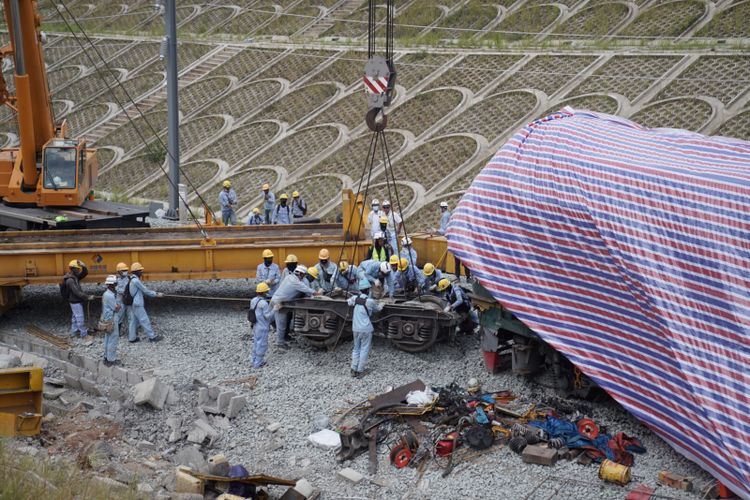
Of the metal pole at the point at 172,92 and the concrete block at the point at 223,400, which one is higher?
the metal pole at the point at 172,92

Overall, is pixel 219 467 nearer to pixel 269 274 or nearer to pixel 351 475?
pixel 351 475

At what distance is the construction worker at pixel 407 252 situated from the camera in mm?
15578

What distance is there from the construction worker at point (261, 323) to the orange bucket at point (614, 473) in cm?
534

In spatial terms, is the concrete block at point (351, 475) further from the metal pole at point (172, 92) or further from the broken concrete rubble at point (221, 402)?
the metal pole at point (172, 92)

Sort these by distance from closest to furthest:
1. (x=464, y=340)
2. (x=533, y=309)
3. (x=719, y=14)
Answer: (x=533, y=309) < (x=464, y=340) < (x=719, y=14)

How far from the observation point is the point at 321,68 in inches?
1201

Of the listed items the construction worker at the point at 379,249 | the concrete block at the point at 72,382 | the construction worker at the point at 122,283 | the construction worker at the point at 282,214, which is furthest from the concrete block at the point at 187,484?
the construction worker at the point at 282,214

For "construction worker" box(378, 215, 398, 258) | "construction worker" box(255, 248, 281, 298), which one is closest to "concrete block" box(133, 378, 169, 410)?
"construction worker" box(255, 248, 281, 298)

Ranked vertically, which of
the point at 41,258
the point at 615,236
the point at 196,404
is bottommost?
the point at 196,404

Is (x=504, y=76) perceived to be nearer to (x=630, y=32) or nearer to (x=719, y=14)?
(x=630, y=32)

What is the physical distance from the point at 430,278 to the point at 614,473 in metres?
5.59

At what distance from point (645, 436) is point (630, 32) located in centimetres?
1818

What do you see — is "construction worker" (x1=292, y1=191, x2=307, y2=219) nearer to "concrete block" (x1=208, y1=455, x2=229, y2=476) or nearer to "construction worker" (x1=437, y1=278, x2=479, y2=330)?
"construction worker" (x1=437, y1=278, x2=479, y2=330)

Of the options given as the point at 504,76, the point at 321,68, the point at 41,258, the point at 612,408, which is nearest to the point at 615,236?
the point at 612,408
